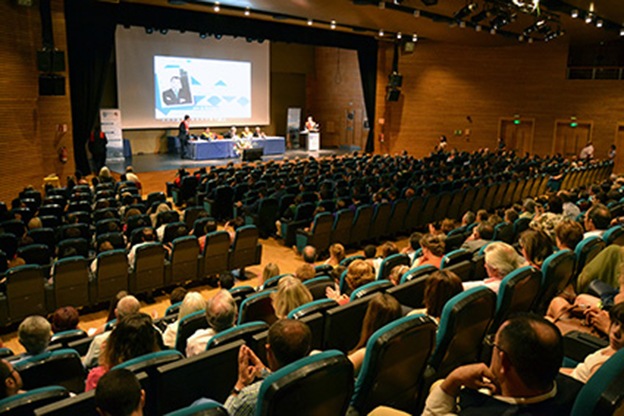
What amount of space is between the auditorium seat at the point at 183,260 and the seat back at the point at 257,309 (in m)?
2.90

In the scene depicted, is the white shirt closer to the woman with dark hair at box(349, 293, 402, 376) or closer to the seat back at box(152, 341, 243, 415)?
A: the seat back at box(152, 341, 243, 415)

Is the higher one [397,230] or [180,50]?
[180,50]

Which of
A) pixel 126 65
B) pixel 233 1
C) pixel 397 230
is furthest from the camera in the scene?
pixel 126 65

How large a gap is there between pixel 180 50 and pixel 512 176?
1307cm

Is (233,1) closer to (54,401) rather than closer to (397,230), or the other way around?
(397,230)

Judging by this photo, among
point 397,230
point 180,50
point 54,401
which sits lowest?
point 397,230

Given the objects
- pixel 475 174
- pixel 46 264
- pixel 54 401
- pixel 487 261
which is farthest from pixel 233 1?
Result: pixel 54 401

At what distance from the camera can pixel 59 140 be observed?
13.2 m

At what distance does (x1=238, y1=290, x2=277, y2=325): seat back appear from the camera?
146 inches

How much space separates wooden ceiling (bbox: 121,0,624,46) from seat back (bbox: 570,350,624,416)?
1063cm

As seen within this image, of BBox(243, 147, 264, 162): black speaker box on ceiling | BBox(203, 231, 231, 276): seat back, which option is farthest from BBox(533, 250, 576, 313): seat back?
BBox(243, 147, 264, 162): black speaker box on ceiling

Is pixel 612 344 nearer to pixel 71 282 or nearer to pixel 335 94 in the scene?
pixel 71 282

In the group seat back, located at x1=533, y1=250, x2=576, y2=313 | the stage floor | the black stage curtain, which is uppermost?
the black stage curtain

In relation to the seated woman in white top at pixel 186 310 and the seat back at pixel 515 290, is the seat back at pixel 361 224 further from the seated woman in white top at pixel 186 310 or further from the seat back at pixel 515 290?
the seat back at pixel 515 290
